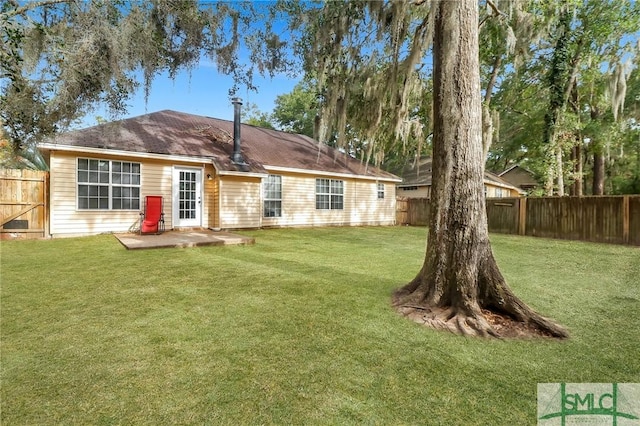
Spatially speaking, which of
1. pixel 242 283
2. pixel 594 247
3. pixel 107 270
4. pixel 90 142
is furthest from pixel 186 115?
pixel 594 247

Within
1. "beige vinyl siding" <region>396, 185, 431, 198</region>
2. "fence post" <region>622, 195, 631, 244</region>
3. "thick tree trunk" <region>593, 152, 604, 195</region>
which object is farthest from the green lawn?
"thick tree trunk" <region>593, 152, 604, 195</region>

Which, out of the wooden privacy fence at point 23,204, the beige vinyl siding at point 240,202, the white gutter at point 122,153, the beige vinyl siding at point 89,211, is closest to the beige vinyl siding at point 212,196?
the beige vinyl siding at point 240,202

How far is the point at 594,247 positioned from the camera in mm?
8328

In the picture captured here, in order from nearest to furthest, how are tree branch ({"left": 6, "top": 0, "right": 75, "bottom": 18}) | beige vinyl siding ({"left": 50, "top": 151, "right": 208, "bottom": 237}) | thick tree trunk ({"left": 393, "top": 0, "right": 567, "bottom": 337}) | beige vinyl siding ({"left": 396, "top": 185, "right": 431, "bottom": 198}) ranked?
thick tree trunk ({"left": 393, "top": 0, "right": 567, "bottom": 337})
tree branch ({"left": 6, "top": 0, "right": 75, "bottom": 18})
beige vinyl siding ({"left": 50, "top": 151, "right": 208, "bottom": 237})
beige vinyl siding ({"left": 396, "top": 185, "right": 431, "bottom": 198})

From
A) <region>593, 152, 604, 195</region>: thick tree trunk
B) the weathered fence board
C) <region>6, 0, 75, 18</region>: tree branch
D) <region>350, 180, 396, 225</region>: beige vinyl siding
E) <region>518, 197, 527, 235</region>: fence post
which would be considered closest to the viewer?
<region>6, 0, 75, 18</region>: tree branch

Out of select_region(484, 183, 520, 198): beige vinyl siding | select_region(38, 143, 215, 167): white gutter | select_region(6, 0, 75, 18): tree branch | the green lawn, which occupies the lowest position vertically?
the green lawn

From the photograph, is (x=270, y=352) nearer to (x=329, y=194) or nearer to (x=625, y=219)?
(x=625, y=219)

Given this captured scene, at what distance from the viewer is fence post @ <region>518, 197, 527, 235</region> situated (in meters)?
11.3

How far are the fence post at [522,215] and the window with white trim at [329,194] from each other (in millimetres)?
7039

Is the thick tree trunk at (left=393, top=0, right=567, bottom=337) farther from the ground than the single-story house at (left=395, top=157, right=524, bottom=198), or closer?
closer

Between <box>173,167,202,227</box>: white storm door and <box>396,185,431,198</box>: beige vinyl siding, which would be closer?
<box>173,167,202,227</box>: white storm door

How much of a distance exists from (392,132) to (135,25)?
583cm

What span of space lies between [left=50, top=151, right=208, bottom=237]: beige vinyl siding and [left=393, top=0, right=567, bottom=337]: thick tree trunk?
870cm

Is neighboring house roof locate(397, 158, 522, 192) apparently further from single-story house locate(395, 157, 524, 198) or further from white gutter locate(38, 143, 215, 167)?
white gutter locate(38, 143, 215, 167)
